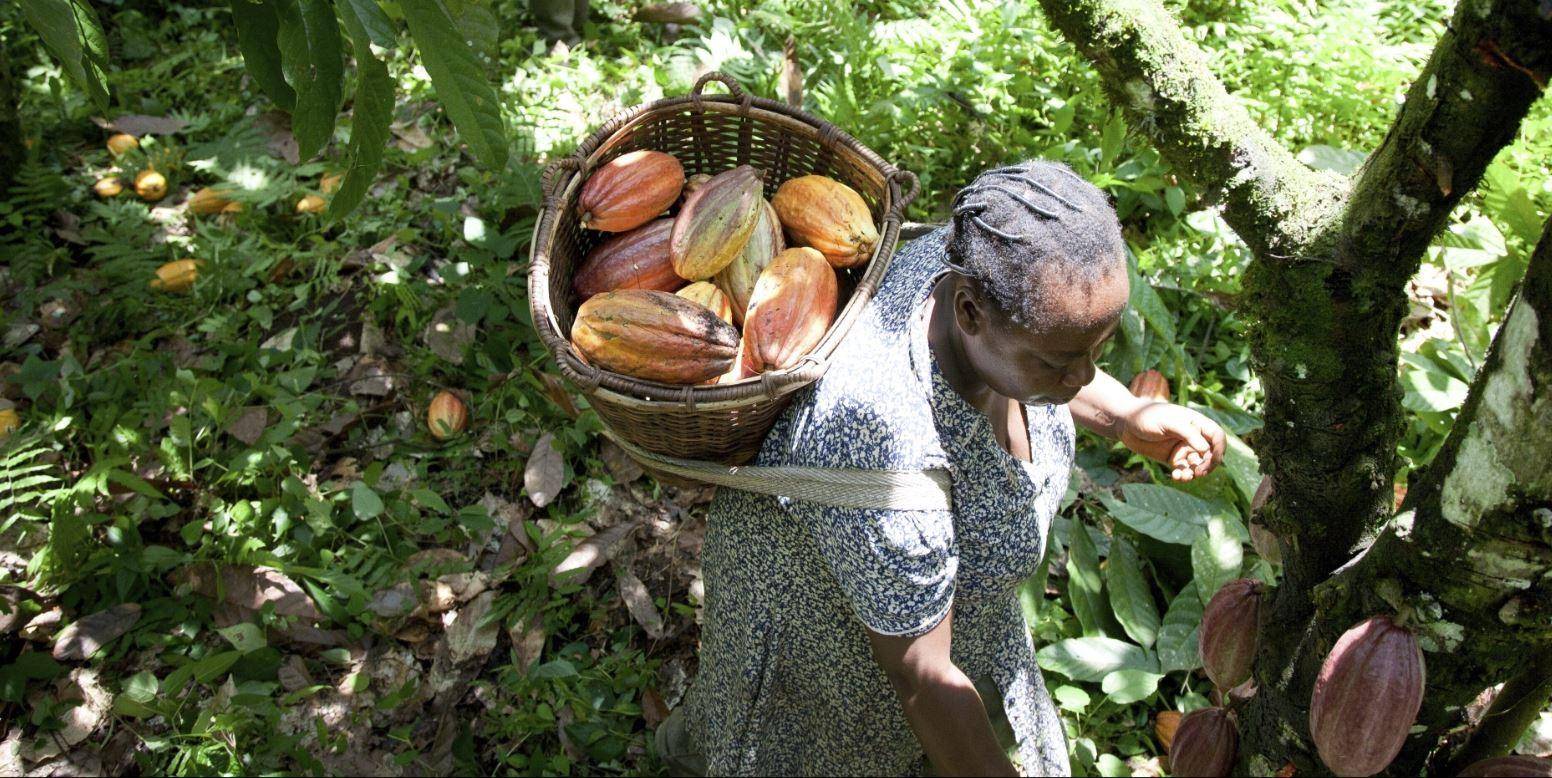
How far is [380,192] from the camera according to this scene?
3.65m

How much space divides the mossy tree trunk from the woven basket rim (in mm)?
436

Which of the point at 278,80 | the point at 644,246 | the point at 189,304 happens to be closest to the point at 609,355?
the point at 644,246

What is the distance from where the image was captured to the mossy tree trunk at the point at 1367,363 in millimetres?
988

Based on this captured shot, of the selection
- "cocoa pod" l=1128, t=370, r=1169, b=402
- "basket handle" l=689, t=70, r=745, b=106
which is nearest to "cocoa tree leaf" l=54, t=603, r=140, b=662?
"basket handle" l=689, t=70, r=745, b=106

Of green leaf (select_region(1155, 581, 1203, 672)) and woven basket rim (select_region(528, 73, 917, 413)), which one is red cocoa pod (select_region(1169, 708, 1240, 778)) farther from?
green leaf (select_region(1155, 581, 1203, 672))

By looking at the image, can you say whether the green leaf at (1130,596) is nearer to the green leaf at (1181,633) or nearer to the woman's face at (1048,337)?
the green leaf at (1181,633)

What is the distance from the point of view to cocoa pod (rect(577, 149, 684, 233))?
187 centimetres

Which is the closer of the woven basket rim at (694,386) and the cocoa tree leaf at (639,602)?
the woven basket rim at (694,386)

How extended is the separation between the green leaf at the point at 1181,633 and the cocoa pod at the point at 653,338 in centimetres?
132

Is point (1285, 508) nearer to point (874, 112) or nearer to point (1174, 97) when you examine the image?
point (1174, 97)

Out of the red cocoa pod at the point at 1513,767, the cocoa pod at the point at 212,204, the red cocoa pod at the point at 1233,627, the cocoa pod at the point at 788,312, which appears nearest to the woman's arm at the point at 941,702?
the red cocoa pod at the point at 1233,627

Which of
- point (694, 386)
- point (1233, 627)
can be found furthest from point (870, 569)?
point (1233, 627)

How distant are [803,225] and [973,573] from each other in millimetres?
664

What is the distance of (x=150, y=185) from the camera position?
354 centimetres
